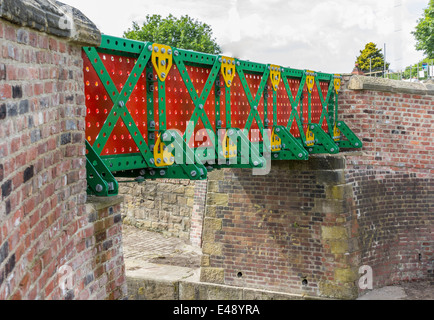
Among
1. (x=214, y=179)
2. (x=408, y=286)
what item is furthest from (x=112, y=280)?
(x=408, y=286)

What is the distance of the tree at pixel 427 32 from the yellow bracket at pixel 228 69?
31696 millimetres

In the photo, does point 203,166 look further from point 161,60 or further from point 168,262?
Result: point 168,262

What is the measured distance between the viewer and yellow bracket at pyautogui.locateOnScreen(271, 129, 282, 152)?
10168mm

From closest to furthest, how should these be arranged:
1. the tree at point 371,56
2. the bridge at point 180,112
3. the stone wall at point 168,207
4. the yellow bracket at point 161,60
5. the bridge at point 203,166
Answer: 1. the bridge at point 203,166
2. the bridge at point 180,112
3. the yellow bracket at point 161,60
4. the stone wall at point 168,207
5. the tree at point 371,56

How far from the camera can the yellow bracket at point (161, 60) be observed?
22.7 ft

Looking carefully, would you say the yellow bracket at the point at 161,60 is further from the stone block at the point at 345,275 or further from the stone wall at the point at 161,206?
the stone wall at the point at 161,206

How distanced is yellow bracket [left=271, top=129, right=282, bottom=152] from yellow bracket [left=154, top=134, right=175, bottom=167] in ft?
10.5

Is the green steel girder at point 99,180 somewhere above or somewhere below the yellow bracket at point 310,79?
below

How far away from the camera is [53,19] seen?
14.1ft

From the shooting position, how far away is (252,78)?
9.59 meters

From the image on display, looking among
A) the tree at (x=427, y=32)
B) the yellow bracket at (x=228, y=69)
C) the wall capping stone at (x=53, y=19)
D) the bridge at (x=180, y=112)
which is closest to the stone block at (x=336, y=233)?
the bridge at (x=180, y=112)

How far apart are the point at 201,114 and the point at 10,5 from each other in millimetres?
4904

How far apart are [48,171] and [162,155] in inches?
117
